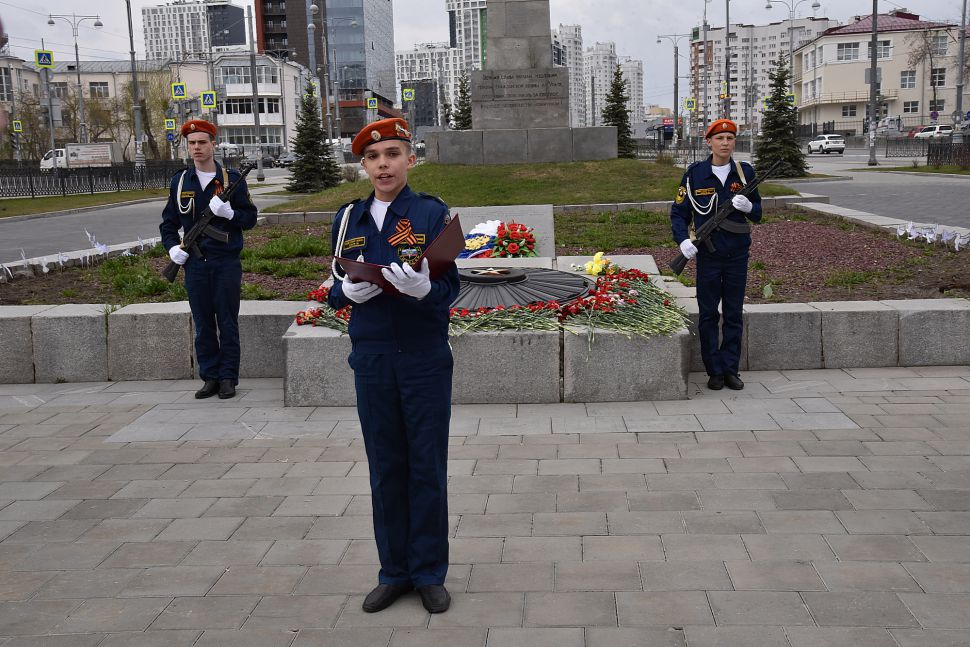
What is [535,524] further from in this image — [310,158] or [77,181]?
[77,181]

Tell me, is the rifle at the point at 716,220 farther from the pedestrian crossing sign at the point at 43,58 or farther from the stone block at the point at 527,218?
the pedestrian crossing sign at the point at 43,58

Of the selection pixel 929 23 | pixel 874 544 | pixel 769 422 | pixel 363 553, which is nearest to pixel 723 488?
pixel 874 544

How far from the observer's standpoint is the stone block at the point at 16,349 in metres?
8.14

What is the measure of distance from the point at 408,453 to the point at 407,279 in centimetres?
85

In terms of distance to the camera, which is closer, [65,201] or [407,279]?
[407,279]

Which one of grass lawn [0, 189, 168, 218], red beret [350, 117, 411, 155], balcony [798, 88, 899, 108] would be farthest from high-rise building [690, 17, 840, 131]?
red beret [350, 117, 411, 155]

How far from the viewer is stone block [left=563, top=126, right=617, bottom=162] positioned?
2144 cm

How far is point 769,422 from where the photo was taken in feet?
20.9

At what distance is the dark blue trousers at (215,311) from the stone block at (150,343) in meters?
0.58

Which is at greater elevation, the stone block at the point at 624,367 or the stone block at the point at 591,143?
the stone block at the point at 591,143

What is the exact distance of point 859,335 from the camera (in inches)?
304

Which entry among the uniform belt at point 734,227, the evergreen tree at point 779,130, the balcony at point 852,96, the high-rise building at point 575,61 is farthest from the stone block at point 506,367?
the high-rise building at point 575,61

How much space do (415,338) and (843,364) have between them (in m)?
5.09

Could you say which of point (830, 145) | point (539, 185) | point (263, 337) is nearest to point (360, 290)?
point (263, 337)
